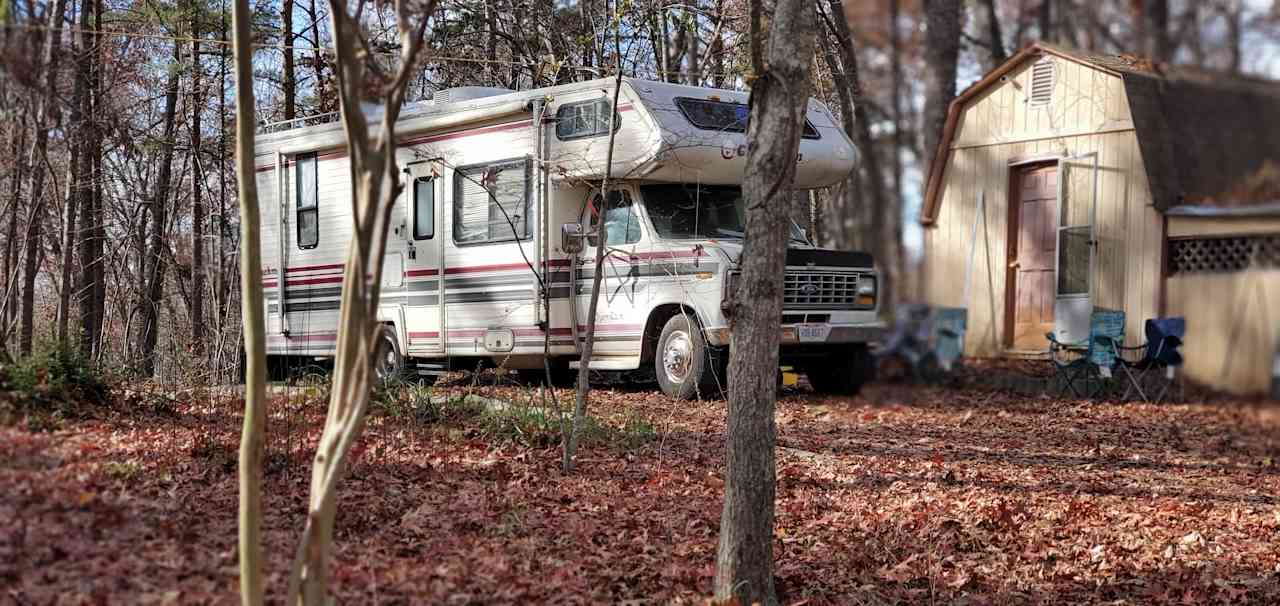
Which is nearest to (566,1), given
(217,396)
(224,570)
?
(217,396)

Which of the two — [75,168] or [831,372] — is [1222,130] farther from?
[75,168]

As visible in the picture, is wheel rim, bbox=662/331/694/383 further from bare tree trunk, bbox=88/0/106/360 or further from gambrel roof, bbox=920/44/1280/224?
gambrel roof, bbox=920/44/1280/224

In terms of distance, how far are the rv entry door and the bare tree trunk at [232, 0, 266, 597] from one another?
734cm

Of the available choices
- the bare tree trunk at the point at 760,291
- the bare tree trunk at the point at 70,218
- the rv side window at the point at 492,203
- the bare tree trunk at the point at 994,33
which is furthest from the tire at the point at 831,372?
the bare tree trunk at the point at 70,218

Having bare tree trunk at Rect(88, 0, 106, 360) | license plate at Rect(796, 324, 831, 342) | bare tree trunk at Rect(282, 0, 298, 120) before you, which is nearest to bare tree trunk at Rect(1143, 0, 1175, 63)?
bare tree trunk at Rect(88, 0, 106, 360)

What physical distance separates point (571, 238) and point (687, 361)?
4.95 feet

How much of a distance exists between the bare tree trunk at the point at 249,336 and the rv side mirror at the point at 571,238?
5949 mm

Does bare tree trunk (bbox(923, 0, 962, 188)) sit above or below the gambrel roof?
above

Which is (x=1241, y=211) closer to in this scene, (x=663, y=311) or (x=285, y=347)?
(x=663, y=311)

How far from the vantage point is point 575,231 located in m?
10.0

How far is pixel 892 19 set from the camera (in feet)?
5.86

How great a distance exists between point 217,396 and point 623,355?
3857 millimetres

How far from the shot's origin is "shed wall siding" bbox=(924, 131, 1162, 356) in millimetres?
2207

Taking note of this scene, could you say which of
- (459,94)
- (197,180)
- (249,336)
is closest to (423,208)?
(459,94)
